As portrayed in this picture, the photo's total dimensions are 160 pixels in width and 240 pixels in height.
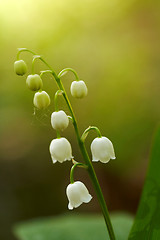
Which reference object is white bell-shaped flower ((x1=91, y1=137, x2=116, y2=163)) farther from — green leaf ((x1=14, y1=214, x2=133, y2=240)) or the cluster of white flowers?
green leaf ((x1=14, y1=214, x2=133, y2=240))

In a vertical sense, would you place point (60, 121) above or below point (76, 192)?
above

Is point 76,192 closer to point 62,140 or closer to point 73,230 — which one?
point 62,140

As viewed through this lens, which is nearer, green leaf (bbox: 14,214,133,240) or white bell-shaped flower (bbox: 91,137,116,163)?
white bell-shaped flower (bbox: 91,137,116,163)

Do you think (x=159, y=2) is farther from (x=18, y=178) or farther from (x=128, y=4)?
(x=18, y=178)

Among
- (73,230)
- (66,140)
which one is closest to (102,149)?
(66,140)

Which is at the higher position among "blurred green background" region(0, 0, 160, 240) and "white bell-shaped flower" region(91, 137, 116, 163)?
"blurred green background" region(0, 0, 160, 240)

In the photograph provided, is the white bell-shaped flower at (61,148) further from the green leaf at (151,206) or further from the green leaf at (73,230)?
the green leaf at (73,230)

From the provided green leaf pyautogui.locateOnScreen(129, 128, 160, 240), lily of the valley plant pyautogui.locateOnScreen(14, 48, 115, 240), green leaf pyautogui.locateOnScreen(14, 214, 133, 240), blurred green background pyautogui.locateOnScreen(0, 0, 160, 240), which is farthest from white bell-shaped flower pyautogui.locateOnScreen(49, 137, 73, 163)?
blurred green background pyautogui.locateOnScreen(0, 0, 160, 240)

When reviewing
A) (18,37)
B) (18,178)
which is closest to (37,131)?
(18,178)
